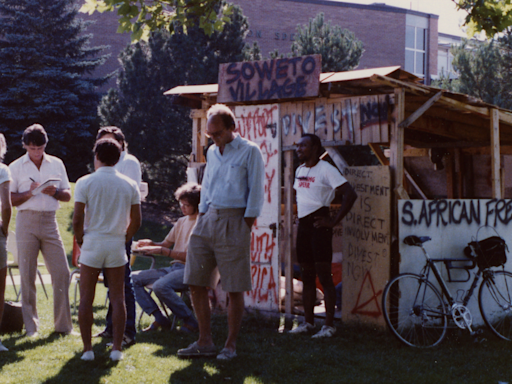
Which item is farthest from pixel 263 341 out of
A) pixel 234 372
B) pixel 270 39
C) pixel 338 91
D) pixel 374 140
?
pixel 270 39

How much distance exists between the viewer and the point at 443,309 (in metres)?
6.43

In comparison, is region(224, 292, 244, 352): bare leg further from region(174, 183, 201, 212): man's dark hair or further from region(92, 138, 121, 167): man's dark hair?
region(174, 183, 201, 212): man's dark hair

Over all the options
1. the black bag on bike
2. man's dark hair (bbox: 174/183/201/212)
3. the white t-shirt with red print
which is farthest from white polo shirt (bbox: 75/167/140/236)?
the black bag on bike

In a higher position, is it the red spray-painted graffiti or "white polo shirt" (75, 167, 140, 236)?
"white polo shirt" (75, 167, 140, 236)

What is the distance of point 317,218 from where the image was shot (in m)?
6.49

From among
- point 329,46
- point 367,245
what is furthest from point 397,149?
point 329,46

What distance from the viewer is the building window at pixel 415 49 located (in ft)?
136

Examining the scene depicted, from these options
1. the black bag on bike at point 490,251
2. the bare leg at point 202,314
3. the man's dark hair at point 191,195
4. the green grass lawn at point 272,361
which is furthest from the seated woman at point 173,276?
the black bag on bike at point 490,251

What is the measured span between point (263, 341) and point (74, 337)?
70.5 inches

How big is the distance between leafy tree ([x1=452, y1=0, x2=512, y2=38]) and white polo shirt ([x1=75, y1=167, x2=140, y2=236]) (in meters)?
4.68

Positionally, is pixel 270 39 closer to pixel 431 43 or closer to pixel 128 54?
pixel 431 43

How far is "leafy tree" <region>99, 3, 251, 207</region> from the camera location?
21.6 meters

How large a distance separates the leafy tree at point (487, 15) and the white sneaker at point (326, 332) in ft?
12.6

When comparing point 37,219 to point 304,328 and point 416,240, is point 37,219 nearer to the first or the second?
point 304,328
